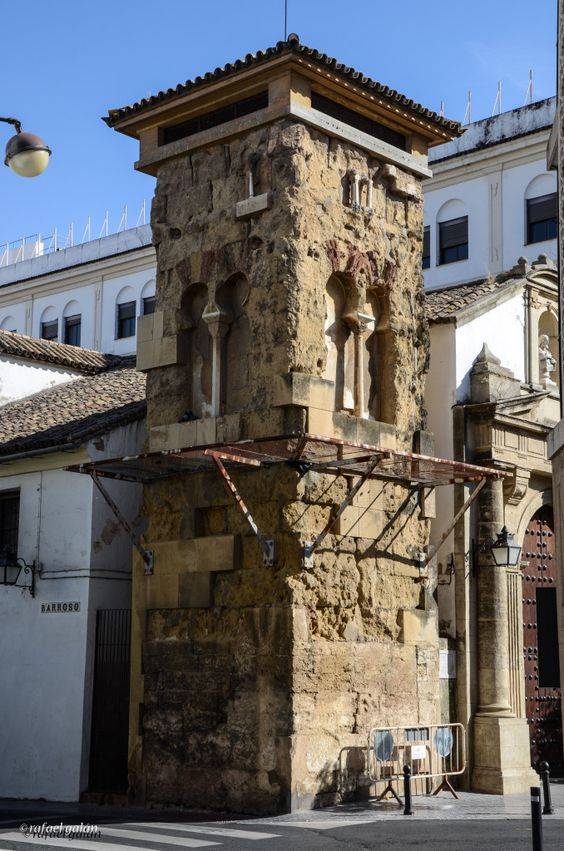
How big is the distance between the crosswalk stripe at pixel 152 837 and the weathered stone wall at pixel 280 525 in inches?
70.0

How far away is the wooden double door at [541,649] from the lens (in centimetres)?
1897

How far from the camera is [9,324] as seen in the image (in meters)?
38.1

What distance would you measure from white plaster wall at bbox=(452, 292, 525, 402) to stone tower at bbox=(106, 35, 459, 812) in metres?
1.18

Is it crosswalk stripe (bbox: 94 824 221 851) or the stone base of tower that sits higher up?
the stone base of tower

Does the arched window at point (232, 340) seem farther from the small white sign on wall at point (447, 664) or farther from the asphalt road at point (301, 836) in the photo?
the asphalt road at point (301, 836)

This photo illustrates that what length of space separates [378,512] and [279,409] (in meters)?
2.20

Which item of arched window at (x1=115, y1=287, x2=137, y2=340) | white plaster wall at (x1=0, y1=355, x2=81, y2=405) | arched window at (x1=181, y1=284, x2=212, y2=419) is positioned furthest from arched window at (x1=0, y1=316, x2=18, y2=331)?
arched window at (x1=181, y1=284, x2=212, y2=419)

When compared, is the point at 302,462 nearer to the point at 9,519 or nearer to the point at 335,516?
the point at 335,516

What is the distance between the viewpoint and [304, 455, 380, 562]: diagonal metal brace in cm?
1548

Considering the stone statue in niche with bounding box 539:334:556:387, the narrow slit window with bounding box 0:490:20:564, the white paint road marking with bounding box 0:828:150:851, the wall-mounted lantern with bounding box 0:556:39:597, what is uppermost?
the stone statue in niche with bounding box 539:334:556:387

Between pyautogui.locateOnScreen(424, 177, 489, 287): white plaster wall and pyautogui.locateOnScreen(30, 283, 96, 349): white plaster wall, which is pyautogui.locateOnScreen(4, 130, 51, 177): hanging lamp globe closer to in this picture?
pyautogui.locateOnScreen(424, 177, 489, 287): white plaster wall

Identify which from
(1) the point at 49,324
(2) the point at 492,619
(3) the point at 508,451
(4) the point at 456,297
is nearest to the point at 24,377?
(4) the point at 456,297

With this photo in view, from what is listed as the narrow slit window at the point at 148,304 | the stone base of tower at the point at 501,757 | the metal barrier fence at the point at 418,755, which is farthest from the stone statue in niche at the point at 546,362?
the narrow slit window at the point at 148,304

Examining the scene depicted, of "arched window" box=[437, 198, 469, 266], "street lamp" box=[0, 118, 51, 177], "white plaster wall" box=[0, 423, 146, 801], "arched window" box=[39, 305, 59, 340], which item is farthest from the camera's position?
"arched window" box=[39, 305, 59, 340]
